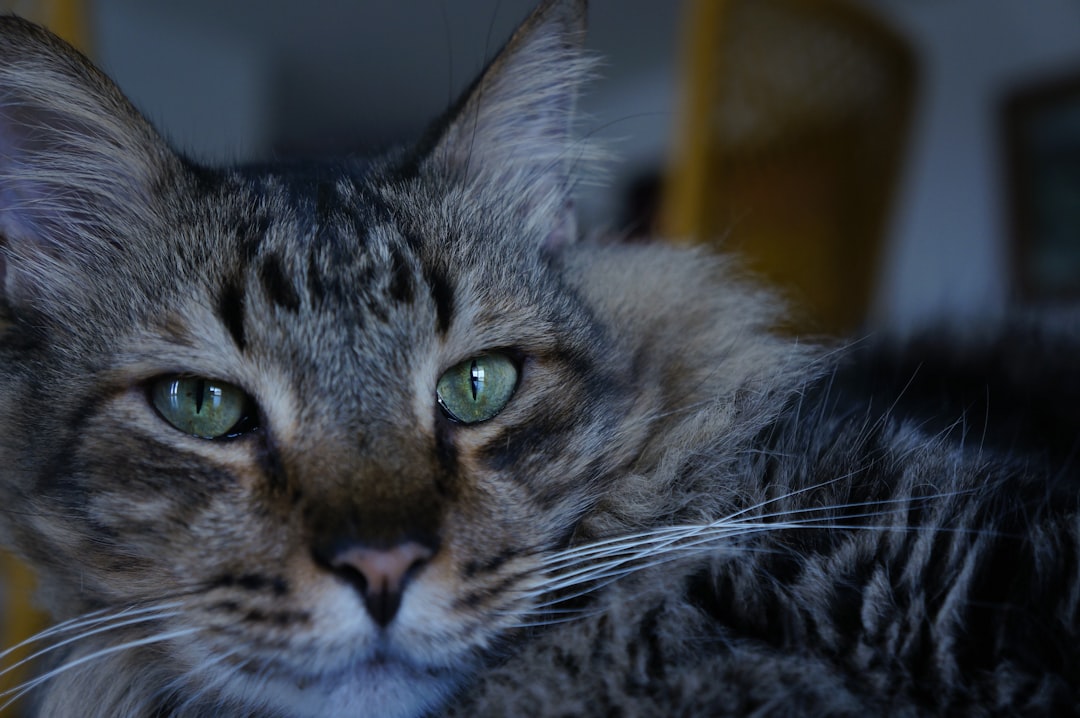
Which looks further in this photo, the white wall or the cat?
the white wall

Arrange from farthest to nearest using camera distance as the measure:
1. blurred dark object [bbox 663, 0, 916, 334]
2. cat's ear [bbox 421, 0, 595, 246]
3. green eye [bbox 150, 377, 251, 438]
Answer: blurred dark object [bbox 663, 0, 916, 334] → cat's ear [bbox 421, 0, 595, 246] → green eye [bbox 150, 377, 251, 438]

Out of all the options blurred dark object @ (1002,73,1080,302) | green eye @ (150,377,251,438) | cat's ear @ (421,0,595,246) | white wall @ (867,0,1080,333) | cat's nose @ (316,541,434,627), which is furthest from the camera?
white wall @ (867,0,1080,333)

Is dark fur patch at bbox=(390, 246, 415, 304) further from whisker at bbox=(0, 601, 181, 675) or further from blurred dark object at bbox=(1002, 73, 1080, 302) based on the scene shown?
blurred dark object at bbox=(1002, 73, 1080, 302)

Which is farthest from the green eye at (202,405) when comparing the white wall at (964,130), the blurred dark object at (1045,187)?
the blurred dark object at (1045,187)

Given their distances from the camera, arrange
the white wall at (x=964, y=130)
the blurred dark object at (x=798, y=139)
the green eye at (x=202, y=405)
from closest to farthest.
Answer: the green eye at (x=202, y=405), the blurred dark object at (x=798, y=139), the white wall at (x=964, y=130)

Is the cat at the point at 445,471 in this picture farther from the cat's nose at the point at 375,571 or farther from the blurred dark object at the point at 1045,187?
the blurred dark object at the point at 1045,187

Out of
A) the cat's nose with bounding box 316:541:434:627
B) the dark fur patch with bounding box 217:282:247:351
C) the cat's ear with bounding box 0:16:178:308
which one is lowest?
the cat's nose with bounding box 316:541:434:627

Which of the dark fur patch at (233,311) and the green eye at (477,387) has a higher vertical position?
the dark fur patch at (233,311)

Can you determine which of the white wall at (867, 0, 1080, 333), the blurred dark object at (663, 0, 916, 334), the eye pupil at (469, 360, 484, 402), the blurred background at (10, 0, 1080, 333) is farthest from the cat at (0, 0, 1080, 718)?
the white wall at (867, 0, 1080, 333)

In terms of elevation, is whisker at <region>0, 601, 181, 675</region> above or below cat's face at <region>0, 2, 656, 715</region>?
below
